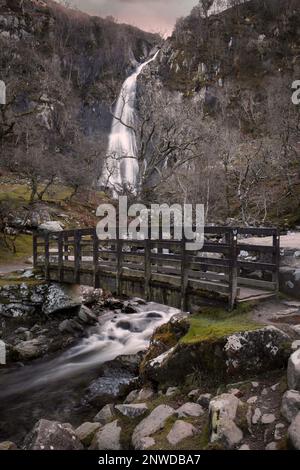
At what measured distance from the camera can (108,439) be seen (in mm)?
5871

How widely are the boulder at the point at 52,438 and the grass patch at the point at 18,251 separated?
18838mm

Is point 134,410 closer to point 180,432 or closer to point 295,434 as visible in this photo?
point 180,432

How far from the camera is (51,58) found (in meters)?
79.0

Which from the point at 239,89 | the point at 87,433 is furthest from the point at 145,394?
the point at 239,89

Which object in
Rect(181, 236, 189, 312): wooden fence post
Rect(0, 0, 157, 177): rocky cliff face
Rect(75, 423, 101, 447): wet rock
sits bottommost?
Rect(75, 423, 101, 447): wet rock

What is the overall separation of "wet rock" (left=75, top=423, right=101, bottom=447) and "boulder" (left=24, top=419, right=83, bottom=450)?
0.20 m

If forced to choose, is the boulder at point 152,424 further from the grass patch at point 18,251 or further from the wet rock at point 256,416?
the grass patch at point 18,251

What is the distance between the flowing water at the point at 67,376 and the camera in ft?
28.2

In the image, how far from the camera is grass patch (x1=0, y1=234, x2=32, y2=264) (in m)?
24.2

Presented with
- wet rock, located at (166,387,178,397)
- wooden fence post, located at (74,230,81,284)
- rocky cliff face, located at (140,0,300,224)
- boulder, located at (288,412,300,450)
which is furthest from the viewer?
rocky cliff face, located at (140,0,300,224)

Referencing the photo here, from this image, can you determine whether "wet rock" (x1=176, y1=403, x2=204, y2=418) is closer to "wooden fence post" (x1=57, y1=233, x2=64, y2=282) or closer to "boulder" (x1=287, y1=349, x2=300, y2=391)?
"boulder" (x1=287, y1=349, x2=300, y2=391)

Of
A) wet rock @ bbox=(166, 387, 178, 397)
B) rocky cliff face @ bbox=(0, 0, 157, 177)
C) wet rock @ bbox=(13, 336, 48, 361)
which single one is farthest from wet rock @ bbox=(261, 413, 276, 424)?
rocky cliff face @ bbox=(0, 0, 157, 177)

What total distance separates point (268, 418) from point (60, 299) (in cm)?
1212

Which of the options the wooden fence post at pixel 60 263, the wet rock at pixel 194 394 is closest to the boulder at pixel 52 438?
the wet rock at pixel 194 394
